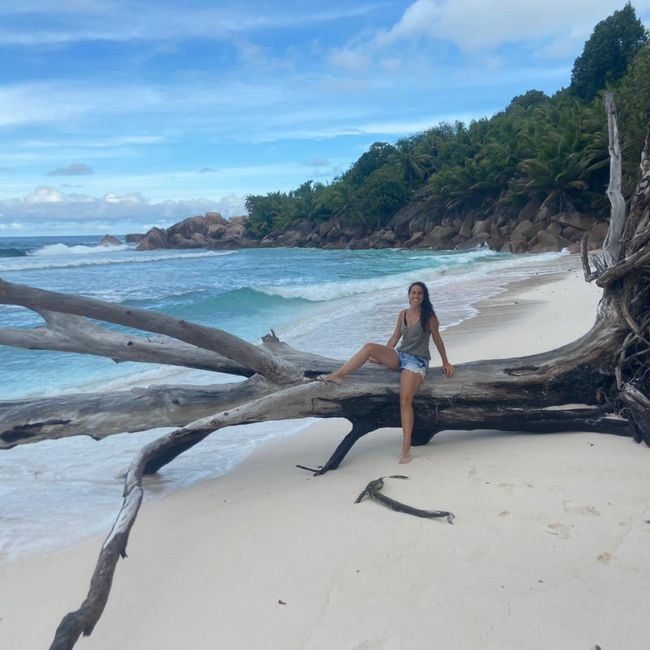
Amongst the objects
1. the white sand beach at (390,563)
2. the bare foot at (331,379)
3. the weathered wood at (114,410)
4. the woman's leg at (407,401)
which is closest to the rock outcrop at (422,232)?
the woman's leg at (407,401)

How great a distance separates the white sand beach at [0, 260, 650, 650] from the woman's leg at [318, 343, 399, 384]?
61cm

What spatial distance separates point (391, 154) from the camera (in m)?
58.2

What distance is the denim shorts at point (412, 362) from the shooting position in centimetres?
426

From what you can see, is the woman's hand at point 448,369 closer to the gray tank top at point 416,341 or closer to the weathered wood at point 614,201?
the gray tank top at point 416,341

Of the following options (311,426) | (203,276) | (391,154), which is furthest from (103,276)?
(391,154)

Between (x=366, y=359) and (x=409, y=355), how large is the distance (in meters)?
0.31

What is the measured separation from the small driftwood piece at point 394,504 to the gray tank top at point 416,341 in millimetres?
933

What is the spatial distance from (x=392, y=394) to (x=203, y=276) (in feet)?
85.3

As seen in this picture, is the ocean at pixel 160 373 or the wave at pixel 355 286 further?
the wave at pixel 355 286

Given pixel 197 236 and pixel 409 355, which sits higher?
pixel 197 236

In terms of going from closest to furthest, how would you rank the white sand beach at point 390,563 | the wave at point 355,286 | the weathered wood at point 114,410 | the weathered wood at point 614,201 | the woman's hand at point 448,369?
1. the white sand beach at point 390,563
2. the weathered wood at point 114,410
3. the woman's hand at point 448,369
4. the weathered wood at point 614,201
5. the wave at point 355,286

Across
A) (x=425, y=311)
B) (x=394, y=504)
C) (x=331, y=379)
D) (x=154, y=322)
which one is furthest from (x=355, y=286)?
(x=394, y=504)

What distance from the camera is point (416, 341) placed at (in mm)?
4395

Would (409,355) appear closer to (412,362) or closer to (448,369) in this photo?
(412,362)
